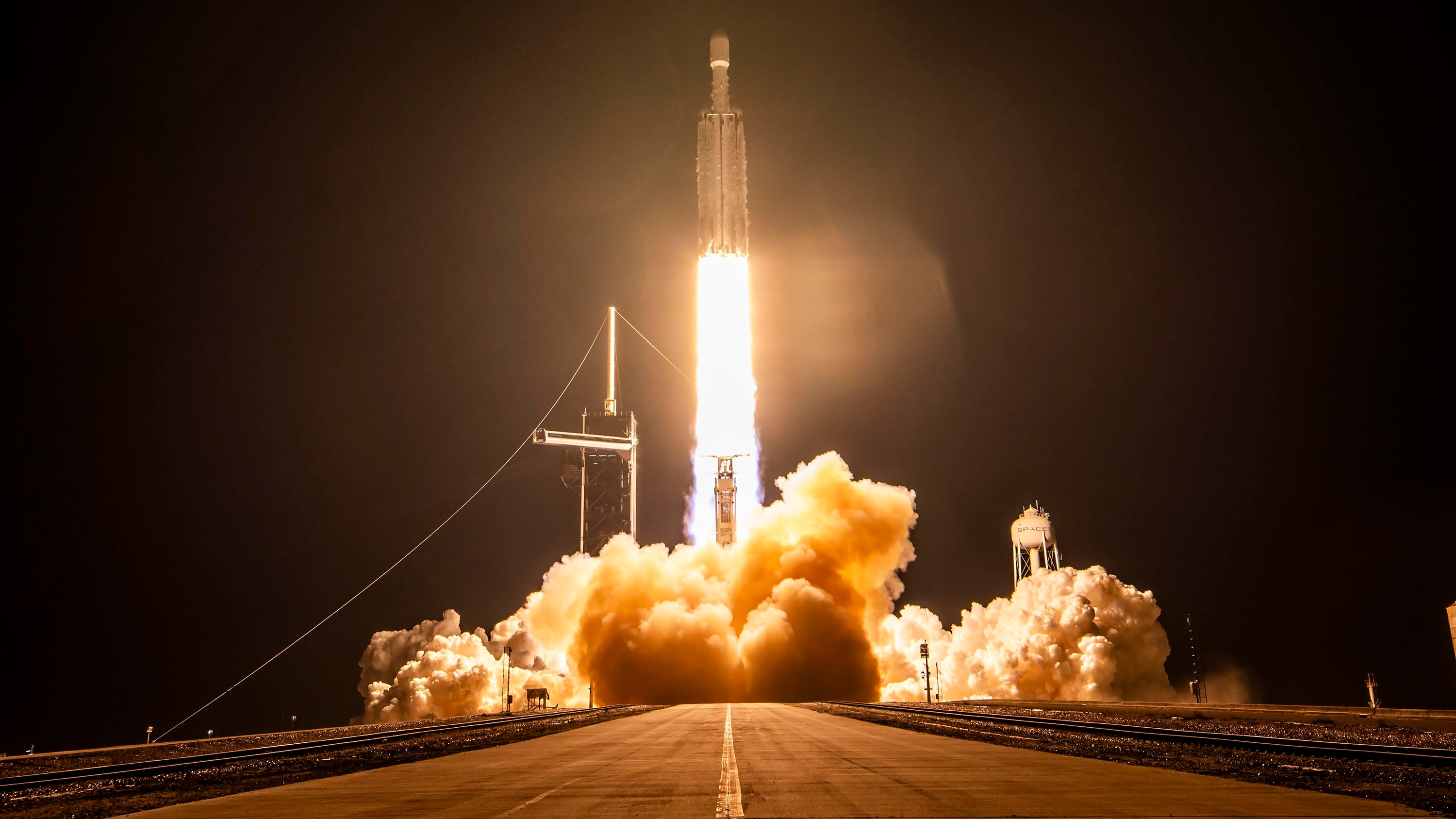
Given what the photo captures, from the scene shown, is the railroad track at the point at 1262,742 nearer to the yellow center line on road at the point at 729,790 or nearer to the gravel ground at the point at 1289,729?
the gravel ground at the point at 1289,729

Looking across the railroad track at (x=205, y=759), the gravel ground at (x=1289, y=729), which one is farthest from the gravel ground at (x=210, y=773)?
the gravel ground at (x=1289, y=729)

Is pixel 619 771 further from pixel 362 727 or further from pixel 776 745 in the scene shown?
pixel 362 727

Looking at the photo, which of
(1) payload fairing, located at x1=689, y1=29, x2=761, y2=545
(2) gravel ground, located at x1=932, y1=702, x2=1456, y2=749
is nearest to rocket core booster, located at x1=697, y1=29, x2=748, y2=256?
(1) payload fairing, located at x1=689, y1=29, x2=761, y2=545

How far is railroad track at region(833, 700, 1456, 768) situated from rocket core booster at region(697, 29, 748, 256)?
42252 millimetres

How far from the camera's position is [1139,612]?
72.9m

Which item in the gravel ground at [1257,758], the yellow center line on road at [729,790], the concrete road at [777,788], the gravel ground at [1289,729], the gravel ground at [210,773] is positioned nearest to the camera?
the yellow center line on road at [729,790]

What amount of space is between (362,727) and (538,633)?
1542 inches

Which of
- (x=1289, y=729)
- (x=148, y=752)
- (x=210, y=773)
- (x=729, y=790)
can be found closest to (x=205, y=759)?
(x=210, y=773)

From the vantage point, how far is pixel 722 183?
72.0 m

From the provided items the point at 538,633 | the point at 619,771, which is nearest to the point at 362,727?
the point at 619,771

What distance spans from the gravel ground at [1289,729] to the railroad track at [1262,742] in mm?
947

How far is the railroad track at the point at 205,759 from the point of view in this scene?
21.0 metres

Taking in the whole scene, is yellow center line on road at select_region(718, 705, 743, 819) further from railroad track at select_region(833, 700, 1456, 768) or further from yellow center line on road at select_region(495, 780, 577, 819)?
railroad track at select_region(833, 700, 1456, 768)

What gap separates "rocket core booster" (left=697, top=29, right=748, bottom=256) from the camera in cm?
7106
